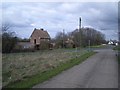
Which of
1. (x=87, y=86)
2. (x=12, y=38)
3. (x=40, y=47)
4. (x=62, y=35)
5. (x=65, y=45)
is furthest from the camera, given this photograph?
(x=62, y=35)

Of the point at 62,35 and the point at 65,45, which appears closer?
the point at 65,45

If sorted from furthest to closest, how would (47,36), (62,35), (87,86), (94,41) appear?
1. (94,41)
2. (47,36)
3. (62,35)
4. (87,86)

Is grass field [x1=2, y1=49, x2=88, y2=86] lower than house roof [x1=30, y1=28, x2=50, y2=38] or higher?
lower

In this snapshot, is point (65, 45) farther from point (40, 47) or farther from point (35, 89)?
point (35, 89)

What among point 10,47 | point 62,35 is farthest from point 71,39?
point 10,47

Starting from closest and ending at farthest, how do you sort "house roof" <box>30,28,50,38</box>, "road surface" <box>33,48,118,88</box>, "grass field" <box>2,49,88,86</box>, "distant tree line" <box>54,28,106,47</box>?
"road surface" <box>33,48,118,88</box>, "grass field" <box>2,49,88,86</box>, "distant tree line" <box>54,28,106,47</box>, "house roof" <box>30,28,50,38</box>

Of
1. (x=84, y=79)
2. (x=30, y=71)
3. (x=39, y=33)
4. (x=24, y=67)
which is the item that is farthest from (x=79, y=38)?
(x=84, y=79)

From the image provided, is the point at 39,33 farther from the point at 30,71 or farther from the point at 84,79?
the point at 84,79

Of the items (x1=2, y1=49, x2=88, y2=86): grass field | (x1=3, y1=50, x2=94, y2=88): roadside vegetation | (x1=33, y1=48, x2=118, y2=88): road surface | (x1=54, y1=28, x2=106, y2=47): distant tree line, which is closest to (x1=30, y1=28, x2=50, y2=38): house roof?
(x1=54, y1=28, x2=106, y2=47): distant tree line

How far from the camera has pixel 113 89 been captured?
39.5 feet

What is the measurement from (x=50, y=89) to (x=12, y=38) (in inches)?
2141

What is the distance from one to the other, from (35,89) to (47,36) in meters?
111

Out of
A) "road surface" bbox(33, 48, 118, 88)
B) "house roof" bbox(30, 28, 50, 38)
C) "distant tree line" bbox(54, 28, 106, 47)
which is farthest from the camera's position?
"house roof" bbox(30, 28, 50, 38)

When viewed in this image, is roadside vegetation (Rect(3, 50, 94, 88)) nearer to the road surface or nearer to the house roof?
the road surface
